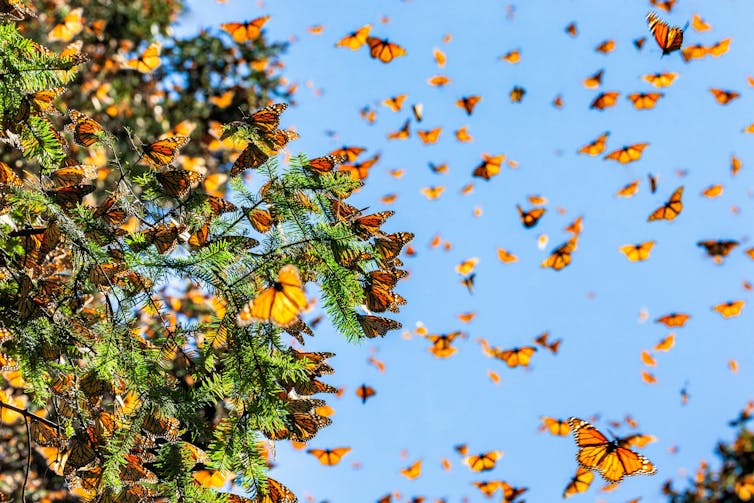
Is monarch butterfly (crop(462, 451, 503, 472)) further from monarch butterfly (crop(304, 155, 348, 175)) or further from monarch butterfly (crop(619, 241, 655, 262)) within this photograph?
monarch butterfly (crop(304, 155, 348, 175))

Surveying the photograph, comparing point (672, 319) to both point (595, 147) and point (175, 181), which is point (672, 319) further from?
point (175, 181)

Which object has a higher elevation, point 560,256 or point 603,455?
point 560,256

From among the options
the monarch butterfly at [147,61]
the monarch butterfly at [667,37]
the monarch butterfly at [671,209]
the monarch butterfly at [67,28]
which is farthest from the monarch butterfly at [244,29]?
the monarch butterfly at [671,209]

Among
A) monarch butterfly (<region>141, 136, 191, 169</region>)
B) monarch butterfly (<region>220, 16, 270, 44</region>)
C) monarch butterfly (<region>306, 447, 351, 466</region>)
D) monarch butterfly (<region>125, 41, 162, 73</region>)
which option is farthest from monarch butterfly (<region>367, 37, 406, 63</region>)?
monarch butterfly (<region>141, 136, 191, 169</region>)

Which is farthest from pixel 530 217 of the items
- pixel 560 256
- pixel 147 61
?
pixel 147 61

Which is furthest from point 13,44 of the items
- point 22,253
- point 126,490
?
point 126,490

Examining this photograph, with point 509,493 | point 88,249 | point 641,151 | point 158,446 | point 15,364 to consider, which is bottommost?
point 158,446

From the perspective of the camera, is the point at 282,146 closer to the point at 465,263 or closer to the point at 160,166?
the point at 160,166
